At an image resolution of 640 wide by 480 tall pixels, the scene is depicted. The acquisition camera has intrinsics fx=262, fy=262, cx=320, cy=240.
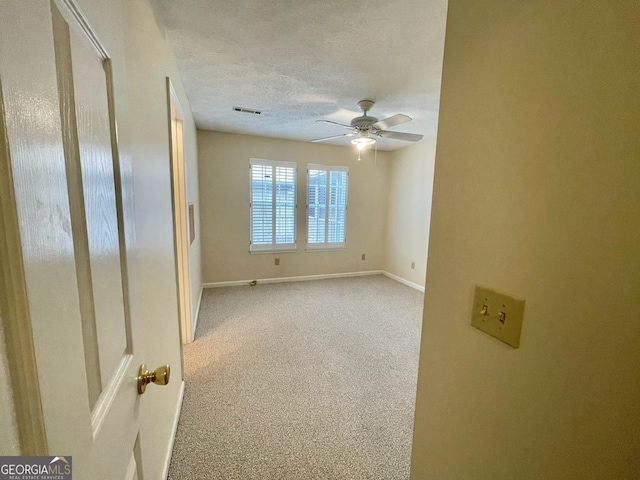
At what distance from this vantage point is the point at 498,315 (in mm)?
701

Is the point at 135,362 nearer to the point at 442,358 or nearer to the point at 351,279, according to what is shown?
the point at 442,358

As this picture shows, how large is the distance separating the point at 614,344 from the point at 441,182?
0.55m

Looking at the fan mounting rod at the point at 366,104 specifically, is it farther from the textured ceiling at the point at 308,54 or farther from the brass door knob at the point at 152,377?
the brass door knob at the point at 152,377

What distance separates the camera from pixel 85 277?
0.45 metres

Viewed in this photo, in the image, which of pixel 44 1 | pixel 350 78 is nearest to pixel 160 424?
pixel 44 1

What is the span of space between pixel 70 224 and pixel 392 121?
2549mm

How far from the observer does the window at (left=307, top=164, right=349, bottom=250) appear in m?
4.55

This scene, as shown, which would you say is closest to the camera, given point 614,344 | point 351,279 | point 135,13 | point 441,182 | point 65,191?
point 65,191

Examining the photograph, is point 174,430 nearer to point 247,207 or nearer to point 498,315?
point 498,315

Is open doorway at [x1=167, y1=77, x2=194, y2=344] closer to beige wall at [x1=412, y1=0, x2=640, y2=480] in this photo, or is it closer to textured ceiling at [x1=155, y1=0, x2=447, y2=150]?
textured ceiling at [x1=155, y1=0, x2=447, y2=150]

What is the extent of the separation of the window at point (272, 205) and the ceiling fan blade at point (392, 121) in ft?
6.55

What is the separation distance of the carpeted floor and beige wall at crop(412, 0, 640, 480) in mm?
858

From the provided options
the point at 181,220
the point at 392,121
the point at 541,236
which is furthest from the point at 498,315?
the point at 181,220

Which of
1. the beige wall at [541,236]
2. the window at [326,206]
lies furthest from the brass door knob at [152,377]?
the window at [326,206]
